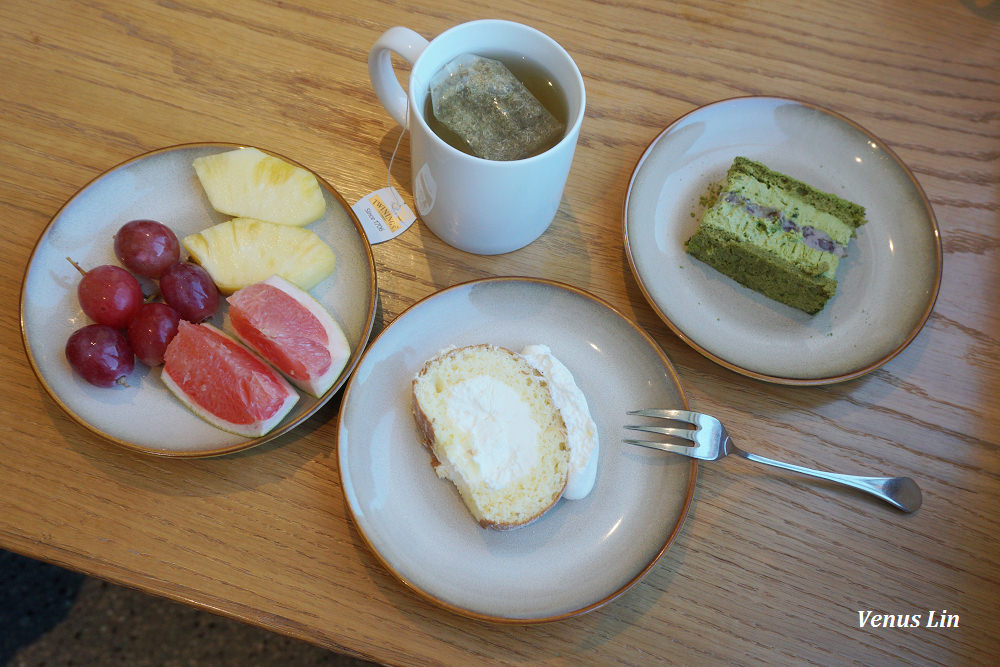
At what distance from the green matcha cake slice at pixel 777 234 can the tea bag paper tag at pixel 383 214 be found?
47cm

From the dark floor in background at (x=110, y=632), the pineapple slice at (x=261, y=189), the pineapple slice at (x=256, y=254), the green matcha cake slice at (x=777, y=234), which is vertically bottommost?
the dark floor in background at (x=110, y=632)

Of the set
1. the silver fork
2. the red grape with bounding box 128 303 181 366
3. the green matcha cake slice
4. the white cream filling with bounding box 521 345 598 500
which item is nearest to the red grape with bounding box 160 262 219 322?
the red grape with bounding box 128 303 181 366

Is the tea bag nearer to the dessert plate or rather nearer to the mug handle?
A: the mug handle

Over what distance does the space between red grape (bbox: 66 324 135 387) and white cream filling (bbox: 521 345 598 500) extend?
54 cm

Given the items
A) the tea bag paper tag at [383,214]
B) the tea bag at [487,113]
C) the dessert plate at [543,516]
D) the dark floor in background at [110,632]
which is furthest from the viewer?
the dark floor in background at [110,632]

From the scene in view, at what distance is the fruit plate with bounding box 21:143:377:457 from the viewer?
880mm

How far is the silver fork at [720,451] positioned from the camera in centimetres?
94

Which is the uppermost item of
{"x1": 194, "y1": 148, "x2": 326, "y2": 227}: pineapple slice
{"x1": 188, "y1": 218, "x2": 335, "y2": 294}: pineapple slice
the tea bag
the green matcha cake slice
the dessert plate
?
the tea bag

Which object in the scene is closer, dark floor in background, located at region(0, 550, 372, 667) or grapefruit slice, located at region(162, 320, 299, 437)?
grapefruit slice, located at region(162, 320, 299, 437)

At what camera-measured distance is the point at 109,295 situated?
904 millimetres

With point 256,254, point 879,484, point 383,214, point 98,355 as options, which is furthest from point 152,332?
point 879,484

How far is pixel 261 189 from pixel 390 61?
Result: 0.27 m

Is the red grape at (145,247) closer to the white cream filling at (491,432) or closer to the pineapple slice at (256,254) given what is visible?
the pineapple slice at (256,254)

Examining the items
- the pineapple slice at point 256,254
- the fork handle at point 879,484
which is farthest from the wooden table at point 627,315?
the pineapple slice at point 256,254
